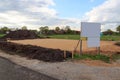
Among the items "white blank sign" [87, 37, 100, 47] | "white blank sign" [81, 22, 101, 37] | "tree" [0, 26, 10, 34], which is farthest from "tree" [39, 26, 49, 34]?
"white blank sign" [81, 22, 101, 37]

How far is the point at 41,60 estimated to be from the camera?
13555mm

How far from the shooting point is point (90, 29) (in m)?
14.8

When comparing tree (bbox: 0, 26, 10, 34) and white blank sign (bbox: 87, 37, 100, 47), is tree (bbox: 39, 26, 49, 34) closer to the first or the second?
tree (bbox: 0, 26, 10, 34)

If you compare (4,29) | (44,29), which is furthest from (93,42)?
(4,29)

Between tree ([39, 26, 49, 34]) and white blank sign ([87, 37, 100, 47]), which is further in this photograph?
tree ([39, 26, 49, 34])

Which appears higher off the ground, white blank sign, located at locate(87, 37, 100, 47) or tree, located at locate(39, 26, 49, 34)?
tree, located at locate(39, 26, 49, 34)

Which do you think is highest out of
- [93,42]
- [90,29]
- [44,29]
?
[44,29]

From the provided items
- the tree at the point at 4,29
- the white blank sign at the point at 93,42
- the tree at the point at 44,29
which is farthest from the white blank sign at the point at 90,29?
the tree at the point at 4,29

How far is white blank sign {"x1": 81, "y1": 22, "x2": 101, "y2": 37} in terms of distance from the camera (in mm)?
14273

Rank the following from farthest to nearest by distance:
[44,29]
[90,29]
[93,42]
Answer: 1. [44,29]
2. [93,42]
3. [90,29]

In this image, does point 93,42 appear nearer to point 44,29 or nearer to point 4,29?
point 44,29

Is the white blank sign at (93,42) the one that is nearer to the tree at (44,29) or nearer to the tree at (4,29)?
the tree at (44,29)

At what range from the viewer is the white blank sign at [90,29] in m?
14.3

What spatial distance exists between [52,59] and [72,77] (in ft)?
15.3
